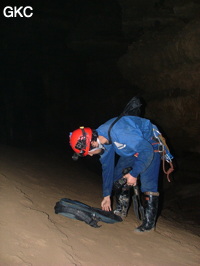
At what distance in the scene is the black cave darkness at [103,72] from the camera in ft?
30.0

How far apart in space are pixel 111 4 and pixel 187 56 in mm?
4553

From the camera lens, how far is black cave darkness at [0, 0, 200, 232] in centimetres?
915

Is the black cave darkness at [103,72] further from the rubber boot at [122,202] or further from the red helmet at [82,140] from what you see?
the red helmet at [82,140]

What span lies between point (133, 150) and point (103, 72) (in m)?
10.6

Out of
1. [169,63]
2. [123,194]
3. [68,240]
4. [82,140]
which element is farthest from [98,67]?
[68,240]

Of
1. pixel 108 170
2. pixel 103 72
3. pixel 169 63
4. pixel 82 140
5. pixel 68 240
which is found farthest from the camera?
pixel 103 72

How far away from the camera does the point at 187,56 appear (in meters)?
Result: 8.57

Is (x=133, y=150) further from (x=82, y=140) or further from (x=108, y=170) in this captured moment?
(x=82, y=140)

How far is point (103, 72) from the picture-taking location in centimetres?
1375

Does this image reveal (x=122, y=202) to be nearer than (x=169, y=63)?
Yes

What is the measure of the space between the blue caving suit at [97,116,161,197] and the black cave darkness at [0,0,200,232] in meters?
3.67

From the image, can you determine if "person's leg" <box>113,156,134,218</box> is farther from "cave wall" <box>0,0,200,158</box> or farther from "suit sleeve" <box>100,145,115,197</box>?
"cave wall" <box>0,0,200,158</box>

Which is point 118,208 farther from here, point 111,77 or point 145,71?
point 111,77

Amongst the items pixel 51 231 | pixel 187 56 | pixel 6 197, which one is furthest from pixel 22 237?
pixel 187 56
